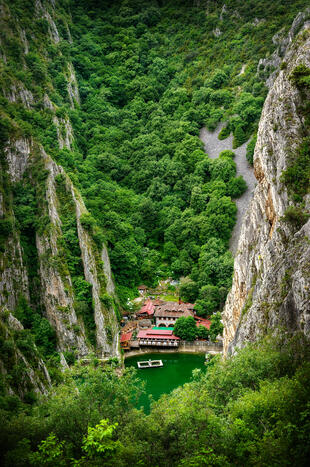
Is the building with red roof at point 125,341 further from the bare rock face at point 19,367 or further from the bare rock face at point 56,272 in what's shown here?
the bare rock face at point 19,367

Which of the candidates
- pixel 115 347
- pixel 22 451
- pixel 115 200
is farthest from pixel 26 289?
pixel 22 451

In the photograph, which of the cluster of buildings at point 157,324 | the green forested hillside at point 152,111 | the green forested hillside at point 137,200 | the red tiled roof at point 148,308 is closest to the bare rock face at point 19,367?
the green forested hillside at point 137,200

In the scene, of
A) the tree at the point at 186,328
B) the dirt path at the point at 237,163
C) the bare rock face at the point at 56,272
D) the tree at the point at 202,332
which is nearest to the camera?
the bare rock face at the point at 56,272

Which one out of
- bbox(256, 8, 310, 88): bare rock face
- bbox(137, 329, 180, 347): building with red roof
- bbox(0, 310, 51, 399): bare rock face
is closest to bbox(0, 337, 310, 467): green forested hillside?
bbox(0, 310, 51, 399): bare rock face

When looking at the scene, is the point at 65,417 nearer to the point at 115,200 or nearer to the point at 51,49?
the point at 115,200

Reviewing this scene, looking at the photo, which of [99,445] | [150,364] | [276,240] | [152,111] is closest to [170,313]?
[150,364]

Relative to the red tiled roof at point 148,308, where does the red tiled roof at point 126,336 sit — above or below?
below
